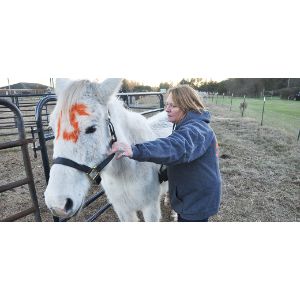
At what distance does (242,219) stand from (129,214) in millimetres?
1344

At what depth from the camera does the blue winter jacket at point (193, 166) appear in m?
1.16

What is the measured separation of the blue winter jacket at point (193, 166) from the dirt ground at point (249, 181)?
131cm

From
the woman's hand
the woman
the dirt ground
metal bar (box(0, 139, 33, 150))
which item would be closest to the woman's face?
the woman

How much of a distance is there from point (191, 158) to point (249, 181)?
249cm

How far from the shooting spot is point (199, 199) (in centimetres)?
146

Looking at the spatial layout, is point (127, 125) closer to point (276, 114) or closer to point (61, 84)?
point (61, 84)

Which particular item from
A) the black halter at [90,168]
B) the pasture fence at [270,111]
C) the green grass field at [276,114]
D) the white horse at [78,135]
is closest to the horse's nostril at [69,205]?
the white horse at [78,135]

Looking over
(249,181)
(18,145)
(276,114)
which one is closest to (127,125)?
(18,145)

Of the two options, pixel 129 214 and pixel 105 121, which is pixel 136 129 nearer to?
pixel 105 121

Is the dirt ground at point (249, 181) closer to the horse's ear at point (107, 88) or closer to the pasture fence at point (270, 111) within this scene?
the pasture fence at point (270, 111)

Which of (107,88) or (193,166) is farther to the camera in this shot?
(193,166)

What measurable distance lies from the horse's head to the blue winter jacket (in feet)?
0.94

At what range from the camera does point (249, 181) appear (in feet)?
11.1
